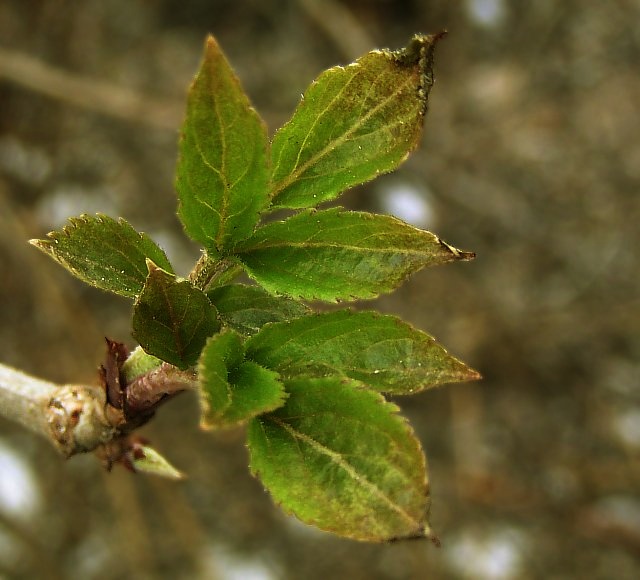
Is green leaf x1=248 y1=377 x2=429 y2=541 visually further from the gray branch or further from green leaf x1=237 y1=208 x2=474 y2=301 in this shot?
the gray branch

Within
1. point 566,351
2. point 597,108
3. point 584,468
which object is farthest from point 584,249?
point 584,468

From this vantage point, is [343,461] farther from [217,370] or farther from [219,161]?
[219,161]

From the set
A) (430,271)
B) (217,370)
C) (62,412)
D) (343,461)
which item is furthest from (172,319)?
(430,271)

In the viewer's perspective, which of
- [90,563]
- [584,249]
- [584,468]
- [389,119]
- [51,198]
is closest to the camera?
[389,119]

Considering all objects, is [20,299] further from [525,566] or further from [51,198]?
[525,566]

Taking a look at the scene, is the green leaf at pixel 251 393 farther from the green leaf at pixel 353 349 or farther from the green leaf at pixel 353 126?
the green leaf at pixel 353 126

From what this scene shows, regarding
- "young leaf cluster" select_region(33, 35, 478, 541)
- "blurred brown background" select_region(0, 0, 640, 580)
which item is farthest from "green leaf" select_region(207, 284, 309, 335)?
"blurred brown background" select_region(0, 0, 640, 580)
